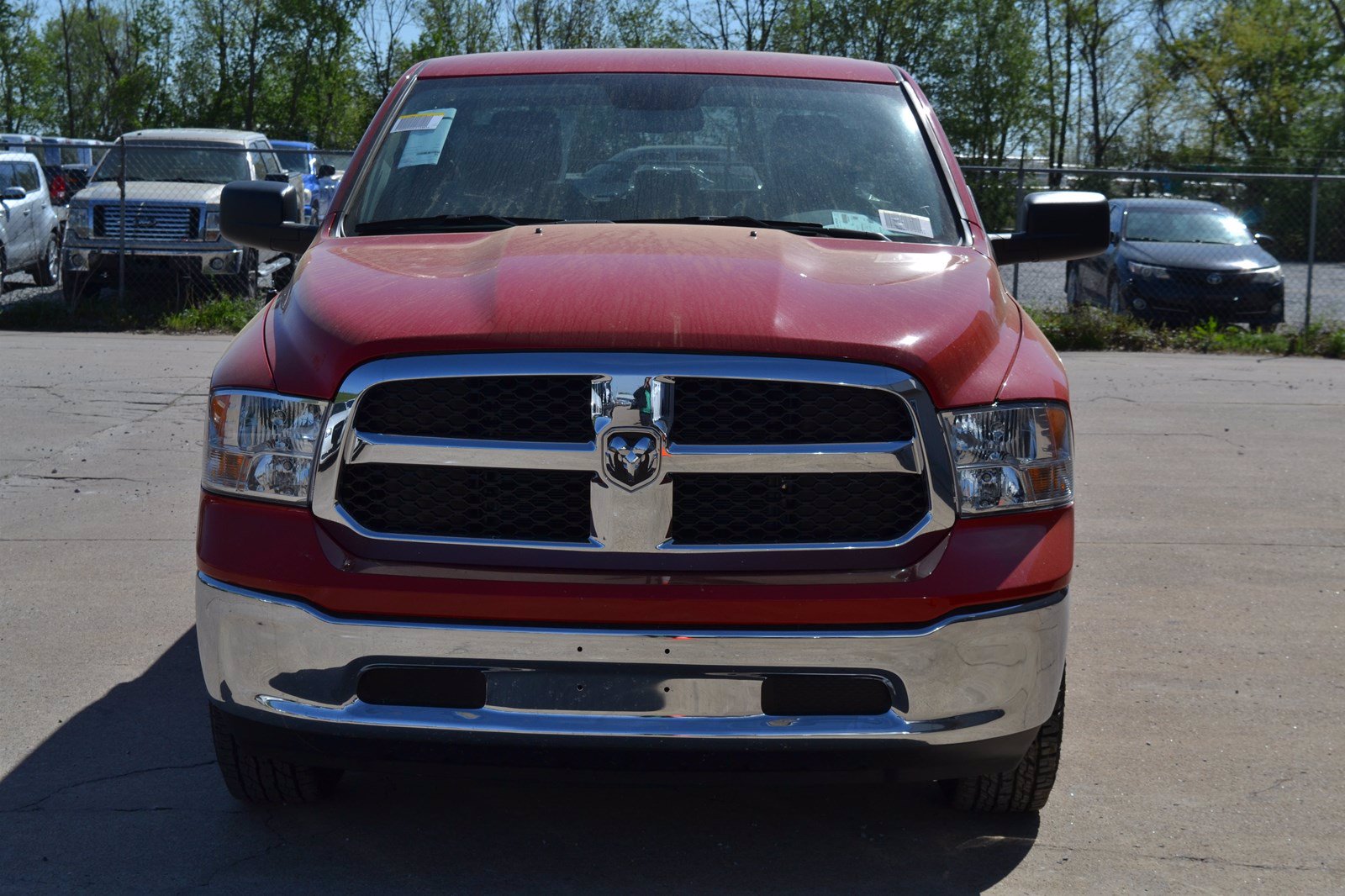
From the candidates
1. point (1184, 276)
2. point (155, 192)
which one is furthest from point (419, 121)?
point (1184, 276)

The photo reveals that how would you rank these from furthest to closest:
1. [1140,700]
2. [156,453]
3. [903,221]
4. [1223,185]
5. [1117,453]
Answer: [1223,185], [1117,453], [156,453], [1140,700], [903,221]

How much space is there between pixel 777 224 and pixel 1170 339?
12329mm

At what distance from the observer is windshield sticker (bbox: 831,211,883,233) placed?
3887mm

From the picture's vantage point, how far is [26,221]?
17.8 meters

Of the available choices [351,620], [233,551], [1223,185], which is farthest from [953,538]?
[1223,185]

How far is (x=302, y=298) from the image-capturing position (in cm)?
328

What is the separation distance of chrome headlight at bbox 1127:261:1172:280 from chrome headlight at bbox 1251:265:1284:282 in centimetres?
93

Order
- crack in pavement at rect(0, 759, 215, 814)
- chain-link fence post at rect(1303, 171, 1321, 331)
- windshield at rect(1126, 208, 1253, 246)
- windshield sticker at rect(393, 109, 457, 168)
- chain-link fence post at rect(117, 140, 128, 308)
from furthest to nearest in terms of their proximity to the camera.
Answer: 1. windshield at rect(1126, 208, 1253, 246)
2. chain-link fence post at rect(117, 140, 128, 308)
3. chain-link fence post at rect(1303, 171, 1321, 331)
4. windshield sticker at rect(393, 109, 457, 168)
5. crack in pavement at rect(0, 759, 215, 814)

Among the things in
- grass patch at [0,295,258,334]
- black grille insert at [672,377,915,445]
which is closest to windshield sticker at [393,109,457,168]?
black grille insert at [672,377,915,445]

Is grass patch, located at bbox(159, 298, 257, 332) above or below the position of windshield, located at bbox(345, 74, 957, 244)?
below

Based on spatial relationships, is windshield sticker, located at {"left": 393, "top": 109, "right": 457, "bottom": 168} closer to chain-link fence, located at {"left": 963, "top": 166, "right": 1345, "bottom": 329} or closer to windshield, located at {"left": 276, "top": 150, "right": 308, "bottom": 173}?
chain-link fence, located at {"left": 963, "top": 166, "right": 1345, "bottom": 329}

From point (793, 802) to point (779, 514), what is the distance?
109 centimetres

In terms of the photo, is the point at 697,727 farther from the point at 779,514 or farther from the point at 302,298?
the point at 302,298

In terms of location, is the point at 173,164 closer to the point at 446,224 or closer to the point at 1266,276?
the point at 1266,276
